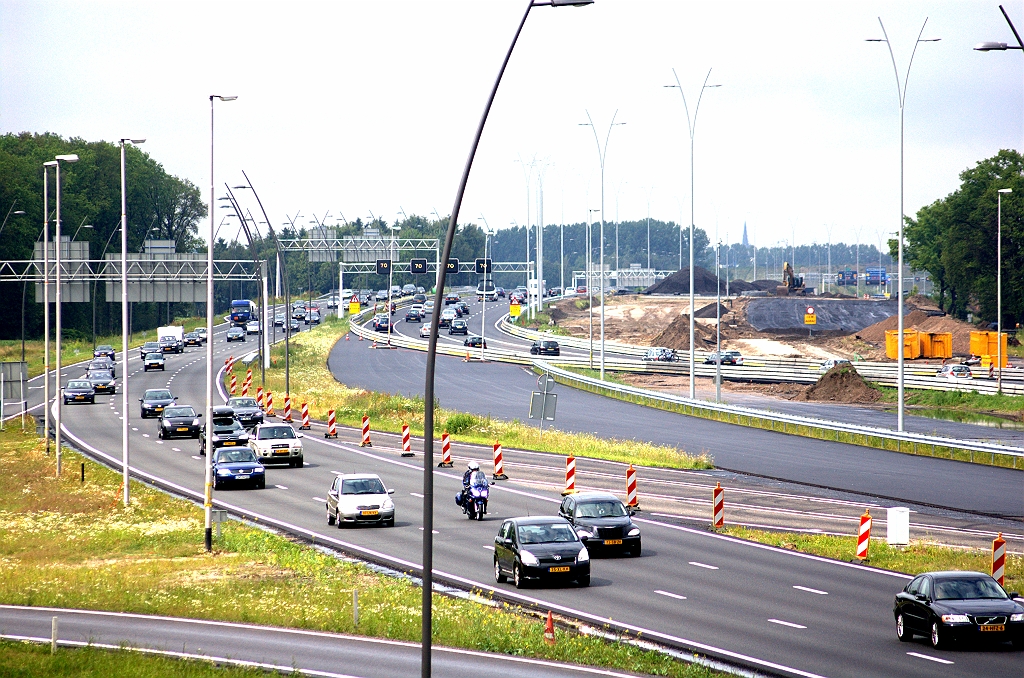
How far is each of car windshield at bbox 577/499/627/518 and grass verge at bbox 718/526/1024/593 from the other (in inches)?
169

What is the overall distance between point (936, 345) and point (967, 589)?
7464 centimetres

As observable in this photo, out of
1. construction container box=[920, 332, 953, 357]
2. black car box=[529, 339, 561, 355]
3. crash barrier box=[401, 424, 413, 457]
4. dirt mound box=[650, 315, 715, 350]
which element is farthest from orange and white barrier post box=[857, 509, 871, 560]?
dirt mound box=[650, 315, 715, 350]

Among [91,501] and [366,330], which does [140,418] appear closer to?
[91,501]

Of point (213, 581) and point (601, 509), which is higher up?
point (601, 509)

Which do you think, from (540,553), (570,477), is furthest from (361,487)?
(540,553)

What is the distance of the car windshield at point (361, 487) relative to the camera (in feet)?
118

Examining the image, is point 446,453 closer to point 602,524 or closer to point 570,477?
point 570,477

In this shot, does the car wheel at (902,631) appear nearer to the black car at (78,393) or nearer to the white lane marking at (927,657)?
the white lane marking at (927,657)

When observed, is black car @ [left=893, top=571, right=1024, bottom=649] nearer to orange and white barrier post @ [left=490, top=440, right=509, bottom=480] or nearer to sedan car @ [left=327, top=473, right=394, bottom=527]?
sedan car @ [left=327, top=473, right=394, bottom=527]

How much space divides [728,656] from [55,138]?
167m

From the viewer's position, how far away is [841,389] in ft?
251

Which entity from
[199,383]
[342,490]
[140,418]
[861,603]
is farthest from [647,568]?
[199,383]

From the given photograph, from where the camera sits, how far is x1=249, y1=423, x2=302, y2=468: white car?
48906 mm

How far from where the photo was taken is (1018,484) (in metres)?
42.9
